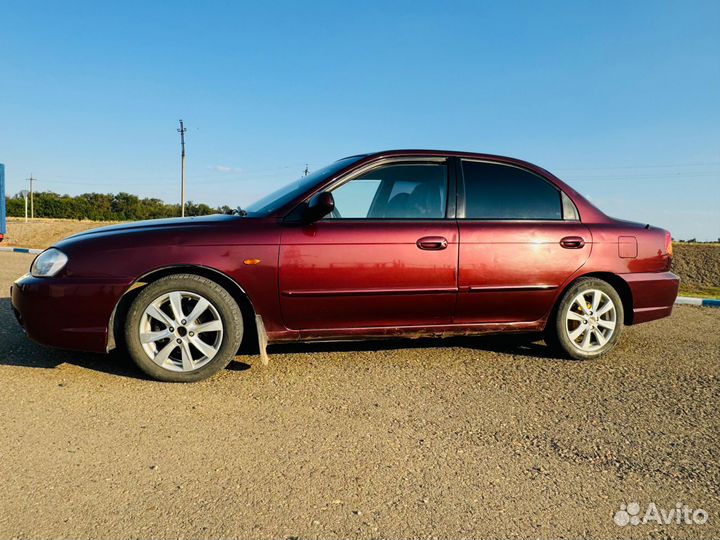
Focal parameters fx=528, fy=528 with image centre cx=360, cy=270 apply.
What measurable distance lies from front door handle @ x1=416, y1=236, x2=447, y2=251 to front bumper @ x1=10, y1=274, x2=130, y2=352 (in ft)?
6.59

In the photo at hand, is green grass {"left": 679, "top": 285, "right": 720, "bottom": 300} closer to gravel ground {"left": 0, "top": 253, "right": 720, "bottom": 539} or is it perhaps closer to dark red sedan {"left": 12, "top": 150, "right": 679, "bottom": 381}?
dark red sedan {"left": 12, "top": 150, "right": 679, "bottom": 381}

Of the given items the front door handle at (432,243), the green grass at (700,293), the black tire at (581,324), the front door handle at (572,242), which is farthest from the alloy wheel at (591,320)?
the green grass at (700,293)

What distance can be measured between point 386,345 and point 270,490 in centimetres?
248

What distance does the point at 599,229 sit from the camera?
4.27 metres

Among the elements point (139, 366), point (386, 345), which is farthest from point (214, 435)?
point (386, 345)

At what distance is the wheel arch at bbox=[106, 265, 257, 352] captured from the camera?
3447 mm

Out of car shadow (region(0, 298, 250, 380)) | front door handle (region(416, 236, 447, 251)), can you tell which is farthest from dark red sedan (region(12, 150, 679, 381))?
car shadow (region(0, 298, 250, 380))

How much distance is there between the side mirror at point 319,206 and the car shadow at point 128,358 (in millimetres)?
1092

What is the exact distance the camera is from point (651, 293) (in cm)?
438

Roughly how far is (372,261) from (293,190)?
0.86 meters

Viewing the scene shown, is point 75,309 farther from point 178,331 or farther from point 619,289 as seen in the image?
point 619,289

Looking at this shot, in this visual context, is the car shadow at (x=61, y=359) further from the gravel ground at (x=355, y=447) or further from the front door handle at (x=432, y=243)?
the front door handle at (x=432, y=243)

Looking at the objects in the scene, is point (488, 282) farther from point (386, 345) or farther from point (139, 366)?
point (139, 366)

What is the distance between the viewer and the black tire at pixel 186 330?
3404mm
